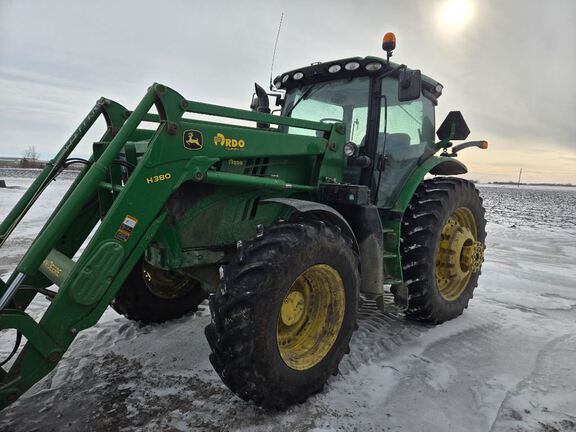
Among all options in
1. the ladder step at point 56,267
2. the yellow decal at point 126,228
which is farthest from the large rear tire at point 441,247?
the ladder step at point 56,267

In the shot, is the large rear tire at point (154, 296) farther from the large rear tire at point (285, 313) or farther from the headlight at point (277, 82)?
the headlight at point (277, 82)

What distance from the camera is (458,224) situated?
4.47 meters

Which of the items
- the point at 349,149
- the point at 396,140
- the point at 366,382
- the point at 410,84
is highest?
the point at 410,84

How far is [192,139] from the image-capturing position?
8.57ft

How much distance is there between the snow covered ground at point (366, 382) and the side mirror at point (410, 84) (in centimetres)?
203

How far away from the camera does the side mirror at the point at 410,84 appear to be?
130 inches

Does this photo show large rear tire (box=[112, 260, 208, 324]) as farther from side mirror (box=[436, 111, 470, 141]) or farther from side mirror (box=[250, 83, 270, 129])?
side mirror (box=[436, 111, 470, 141])

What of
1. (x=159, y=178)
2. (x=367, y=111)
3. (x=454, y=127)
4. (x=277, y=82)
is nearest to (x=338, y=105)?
(x=367, y=111)

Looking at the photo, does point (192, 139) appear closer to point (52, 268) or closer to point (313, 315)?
point (52, 268)

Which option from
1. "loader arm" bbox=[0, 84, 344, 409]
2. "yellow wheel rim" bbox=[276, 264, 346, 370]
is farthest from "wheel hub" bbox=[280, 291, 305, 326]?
"loader arm" bbox=[0, 84, 344, 409]

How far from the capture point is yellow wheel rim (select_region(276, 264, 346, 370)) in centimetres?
280

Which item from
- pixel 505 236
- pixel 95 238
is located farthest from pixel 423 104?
pixel 505 236

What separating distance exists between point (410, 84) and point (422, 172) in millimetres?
1042

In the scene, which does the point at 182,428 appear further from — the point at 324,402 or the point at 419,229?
the point at 419,229
